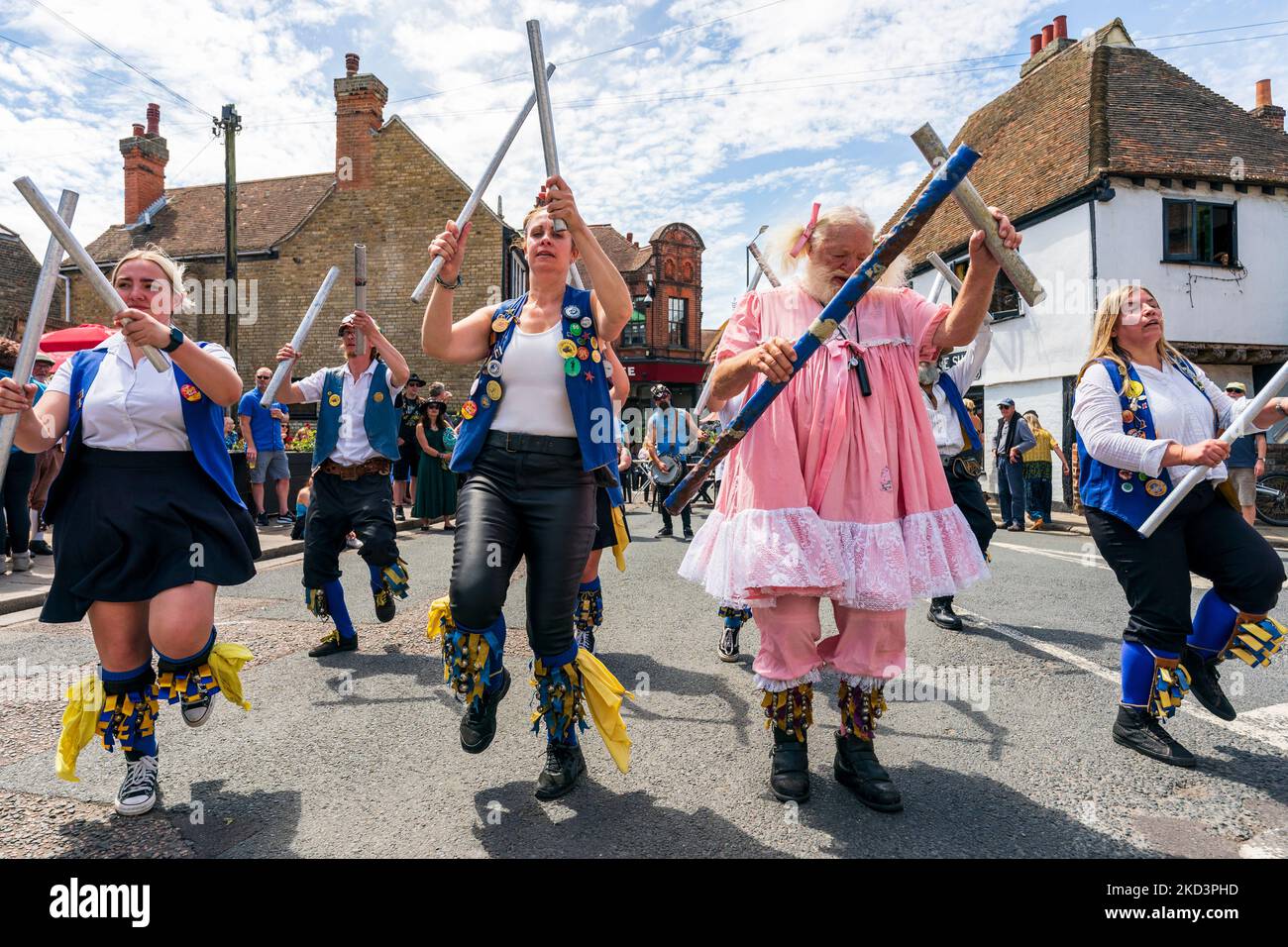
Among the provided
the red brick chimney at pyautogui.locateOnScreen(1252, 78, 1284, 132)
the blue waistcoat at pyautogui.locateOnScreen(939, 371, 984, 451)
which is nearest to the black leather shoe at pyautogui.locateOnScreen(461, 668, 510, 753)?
the blue waistcoat at pyautogui.locateOnScreen(939, 371, 984, 451)

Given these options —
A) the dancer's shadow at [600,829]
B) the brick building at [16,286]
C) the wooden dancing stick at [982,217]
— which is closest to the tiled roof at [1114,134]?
the wooden dancing stick at [982,217]

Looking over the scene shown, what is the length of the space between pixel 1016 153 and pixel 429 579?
59.4 ft

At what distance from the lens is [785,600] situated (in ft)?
8.61

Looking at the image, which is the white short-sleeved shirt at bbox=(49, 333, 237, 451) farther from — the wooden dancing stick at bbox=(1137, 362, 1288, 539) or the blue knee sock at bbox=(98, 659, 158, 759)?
the wooden dancing stick at bbox=(1137, 362, 1288, 539)

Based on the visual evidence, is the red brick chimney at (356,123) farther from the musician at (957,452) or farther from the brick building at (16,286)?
the musician at (957,452)

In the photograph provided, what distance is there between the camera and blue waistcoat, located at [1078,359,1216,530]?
311cm

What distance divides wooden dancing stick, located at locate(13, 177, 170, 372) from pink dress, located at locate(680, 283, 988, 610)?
189cm

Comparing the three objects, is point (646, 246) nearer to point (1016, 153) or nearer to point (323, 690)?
point (1016, 153)

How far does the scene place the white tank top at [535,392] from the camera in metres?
2.71

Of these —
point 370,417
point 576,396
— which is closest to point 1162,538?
point 576,396

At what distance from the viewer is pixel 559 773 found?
2.71 meters

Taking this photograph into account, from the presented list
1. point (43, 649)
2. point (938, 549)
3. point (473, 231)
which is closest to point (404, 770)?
point (938, 549)

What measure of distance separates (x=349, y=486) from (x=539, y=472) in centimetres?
260

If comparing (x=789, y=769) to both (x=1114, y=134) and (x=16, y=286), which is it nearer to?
(x=1114, y=134)
